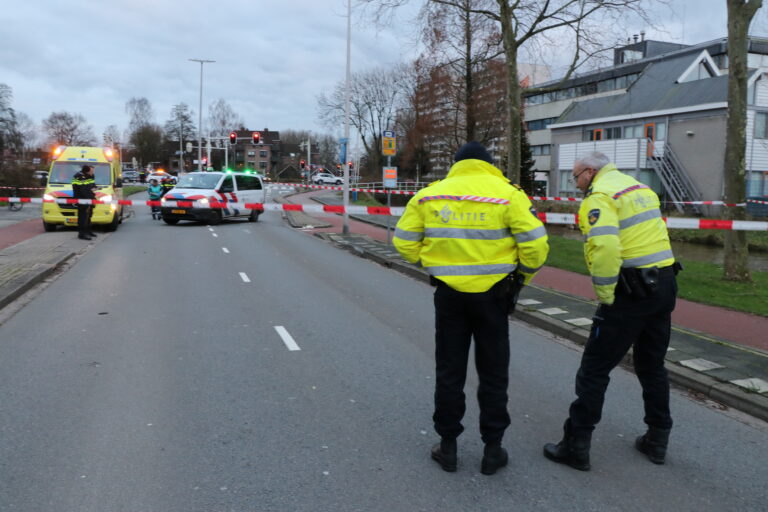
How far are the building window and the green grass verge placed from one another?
999 inches

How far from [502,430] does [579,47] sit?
1476cm

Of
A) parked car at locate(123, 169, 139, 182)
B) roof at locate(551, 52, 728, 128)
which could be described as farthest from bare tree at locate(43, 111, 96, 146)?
roof at locate(551, 52, 728, 128)

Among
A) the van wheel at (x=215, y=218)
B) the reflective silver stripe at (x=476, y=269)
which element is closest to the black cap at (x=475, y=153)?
the reflective silver stripe at (x=476, y=269)

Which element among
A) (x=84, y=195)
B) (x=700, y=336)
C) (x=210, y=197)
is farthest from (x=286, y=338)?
(x=210, y=197)

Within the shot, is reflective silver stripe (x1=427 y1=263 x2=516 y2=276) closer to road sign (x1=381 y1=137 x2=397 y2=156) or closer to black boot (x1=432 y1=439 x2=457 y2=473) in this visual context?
black boot (x1=432 y1=439 x2=457 y2=473)

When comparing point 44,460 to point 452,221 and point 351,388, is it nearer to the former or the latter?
point 351,388

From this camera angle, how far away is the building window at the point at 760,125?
3378cm

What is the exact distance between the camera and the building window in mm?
33781

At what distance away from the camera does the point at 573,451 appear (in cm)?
385

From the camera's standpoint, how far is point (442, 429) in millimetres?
3760

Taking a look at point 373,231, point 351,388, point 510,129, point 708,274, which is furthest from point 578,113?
point 351,388

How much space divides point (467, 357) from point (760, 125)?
36928mm

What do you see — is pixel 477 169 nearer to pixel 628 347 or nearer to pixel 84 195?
pixel 628 347

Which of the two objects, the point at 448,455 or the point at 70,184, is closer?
the point at 448,455
